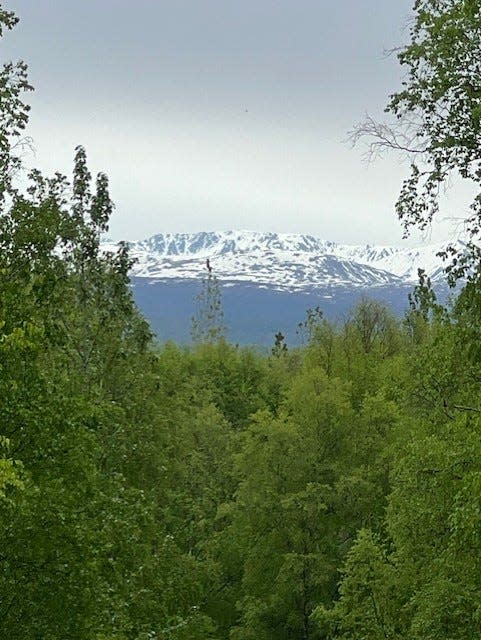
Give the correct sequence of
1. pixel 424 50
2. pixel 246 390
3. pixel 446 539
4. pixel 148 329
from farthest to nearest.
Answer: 1. pixel 246 390
2. pixel 148 329
3. pixel 446 539
4. pixel 424 50

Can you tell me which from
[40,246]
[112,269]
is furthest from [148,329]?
[40,246]

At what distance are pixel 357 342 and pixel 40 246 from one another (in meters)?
35.7

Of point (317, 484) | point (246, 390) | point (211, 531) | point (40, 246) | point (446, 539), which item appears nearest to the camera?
point (40, 246)

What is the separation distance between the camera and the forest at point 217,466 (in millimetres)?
9336

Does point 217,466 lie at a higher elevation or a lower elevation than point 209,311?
lower

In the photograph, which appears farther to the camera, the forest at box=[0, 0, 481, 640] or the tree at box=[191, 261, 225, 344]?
the tree at box=[191, 261, 225, 344]

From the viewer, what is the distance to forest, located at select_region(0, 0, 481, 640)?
9.34 meters

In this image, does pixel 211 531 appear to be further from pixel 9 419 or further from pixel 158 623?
pixel 9 419

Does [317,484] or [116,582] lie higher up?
[116,582]

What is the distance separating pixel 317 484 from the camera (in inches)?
973

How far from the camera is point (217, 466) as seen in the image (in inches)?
1315

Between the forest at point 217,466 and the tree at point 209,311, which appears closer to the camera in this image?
the forest at point 217,466

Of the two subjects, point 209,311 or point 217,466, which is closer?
point 217,466

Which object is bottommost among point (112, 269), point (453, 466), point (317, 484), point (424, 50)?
point (317, 484)
